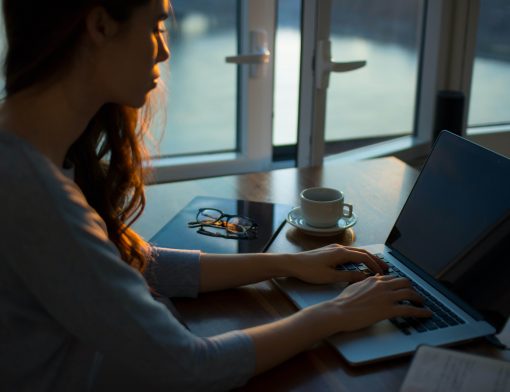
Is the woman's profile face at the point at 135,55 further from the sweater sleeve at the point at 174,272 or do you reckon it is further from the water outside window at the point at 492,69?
the water outside window at the point at 492,69

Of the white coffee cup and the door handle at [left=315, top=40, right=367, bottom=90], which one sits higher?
the door handle at [left=315, top=40, right=367, bottom=90]

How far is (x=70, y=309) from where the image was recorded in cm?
75

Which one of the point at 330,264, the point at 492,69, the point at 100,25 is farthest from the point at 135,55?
the point at 492,69

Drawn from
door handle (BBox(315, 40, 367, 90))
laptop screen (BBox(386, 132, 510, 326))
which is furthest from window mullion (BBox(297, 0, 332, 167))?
laptop screen (BBox(386, 132, 510, 326))

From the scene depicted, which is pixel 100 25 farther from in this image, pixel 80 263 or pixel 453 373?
pixel 453 373

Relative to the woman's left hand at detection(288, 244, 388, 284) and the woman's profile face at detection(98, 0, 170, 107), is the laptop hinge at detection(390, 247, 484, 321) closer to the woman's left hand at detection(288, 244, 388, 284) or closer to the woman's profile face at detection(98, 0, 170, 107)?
the woman's left hand at detection(288, 244, 388, 284)

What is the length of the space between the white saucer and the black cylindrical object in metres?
1.68

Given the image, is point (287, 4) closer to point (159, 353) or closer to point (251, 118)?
→ point (251, 118)

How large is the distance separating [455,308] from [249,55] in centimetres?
155

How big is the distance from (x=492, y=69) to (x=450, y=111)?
0.40 metres

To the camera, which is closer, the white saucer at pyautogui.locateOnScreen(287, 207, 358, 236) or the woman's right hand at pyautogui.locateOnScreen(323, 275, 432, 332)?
the woman's right hand at pyautogui.locateOnScreen(323, 275, 432, 332)

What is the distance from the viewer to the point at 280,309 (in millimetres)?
1012

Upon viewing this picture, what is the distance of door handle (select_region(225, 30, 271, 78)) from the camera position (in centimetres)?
234

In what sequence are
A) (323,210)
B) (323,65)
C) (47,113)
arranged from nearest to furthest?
1. (47,113)
2. (323,210)
3. (323,65)
